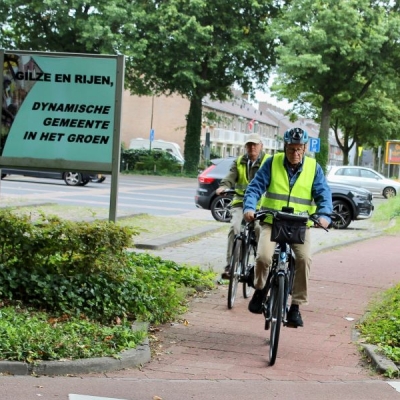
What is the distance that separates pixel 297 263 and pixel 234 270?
1.68 m

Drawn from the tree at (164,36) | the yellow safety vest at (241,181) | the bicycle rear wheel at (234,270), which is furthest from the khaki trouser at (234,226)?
the tree at (164,36)

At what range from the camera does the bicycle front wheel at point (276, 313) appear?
6.15 m

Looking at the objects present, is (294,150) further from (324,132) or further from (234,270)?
(324,132)

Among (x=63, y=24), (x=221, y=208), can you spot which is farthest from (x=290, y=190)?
(x=63, y=24)

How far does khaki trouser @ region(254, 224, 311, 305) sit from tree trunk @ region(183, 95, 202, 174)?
42.6 meters

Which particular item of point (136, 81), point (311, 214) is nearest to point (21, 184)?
point (136, 81)

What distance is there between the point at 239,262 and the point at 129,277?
133cm

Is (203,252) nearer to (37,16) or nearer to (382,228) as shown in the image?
(382,228)

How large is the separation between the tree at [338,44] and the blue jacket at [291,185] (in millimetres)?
33976

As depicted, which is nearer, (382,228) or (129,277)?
(129,277)

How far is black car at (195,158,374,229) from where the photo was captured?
19.2 meters

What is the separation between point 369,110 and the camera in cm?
5394

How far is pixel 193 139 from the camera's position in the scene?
163ft

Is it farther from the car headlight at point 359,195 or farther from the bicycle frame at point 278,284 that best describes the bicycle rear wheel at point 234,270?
the car headlight at point 359,195
